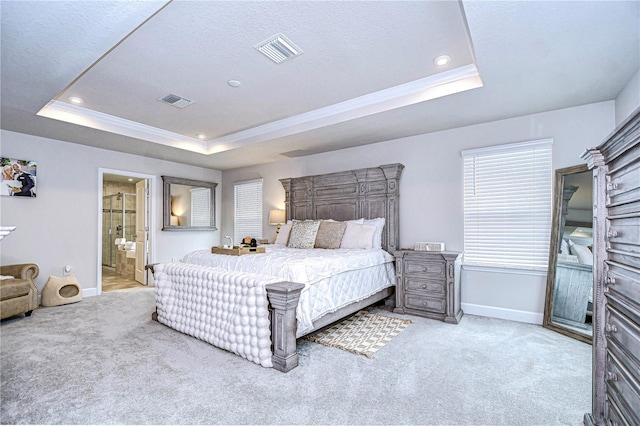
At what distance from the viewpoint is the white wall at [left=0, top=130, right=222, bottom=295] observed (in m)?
4.29

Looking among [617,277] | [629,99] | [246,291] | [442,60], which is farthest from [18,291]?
[629,99]

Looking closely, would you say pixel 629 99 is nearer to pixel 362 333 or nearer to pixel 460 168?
pixel 460 168

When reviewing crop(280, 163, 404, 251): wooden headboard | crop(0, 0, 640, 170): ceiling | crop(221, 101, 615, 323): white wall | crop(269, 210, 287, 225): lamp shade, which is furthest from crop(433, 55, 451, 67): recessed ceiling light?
crop(269, 210, 287, 225): lamp shade

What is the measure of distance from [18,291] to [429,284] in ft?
15.8

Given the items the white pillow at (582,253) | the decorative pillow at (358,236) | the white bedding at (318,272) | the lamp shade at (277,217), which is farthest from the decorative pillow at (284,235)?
the white pillow at (582,253)

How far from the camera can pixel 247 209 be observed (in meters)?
6.58

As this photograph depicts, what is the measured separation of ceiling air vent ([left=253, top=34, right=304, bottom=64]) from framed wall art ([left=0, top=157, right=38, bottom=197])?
4060 mm

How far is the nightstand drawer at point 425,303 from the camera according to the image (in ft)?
11.9

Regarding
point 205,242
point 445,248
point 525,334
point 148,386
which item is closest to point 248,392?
point 148,386

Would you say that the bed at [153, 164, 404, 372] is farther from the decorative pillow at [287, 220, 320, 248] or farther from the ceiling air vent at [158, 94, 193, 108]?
the ceiling air vent at [158, 94, 193, 108]

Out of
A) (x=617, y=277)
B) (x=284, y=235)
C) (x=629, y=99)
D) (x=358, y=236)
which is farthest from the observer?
(x=284, y=235)

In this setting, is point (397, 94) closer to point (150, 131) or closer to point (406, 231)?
point (406, 231)

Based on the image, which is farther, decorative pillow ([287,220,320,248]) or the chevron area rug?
decorative pillow ([287,220,320,248])

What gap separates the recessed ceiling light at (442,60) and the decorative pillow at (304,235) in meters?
2.47
